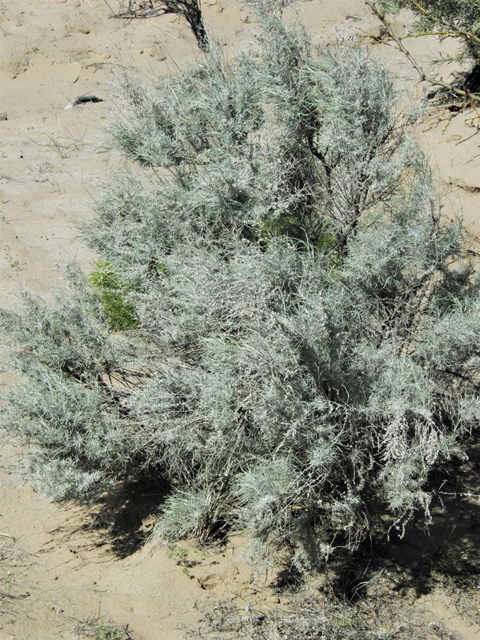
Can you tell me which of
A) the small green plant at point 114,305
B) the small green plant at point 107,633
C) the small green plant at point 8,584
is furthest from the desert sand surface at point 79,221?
the small green plant at point 114,305

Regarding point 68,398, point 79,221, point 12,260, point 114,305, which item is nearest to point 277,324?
point 68,398

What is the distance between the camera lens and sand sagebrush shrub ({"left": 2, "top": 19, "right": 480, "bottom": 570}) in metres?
3.21

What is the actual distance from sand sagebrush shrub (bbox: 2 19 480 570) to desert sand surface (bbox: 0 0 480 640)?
0.36m

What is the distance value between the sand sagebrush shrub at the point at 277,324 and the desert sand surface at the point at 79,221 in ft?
1.17

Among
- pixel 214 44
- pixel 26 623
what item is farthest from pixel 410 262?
pixel 26 623

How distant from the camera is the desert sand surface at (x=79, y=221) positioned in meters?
3.32

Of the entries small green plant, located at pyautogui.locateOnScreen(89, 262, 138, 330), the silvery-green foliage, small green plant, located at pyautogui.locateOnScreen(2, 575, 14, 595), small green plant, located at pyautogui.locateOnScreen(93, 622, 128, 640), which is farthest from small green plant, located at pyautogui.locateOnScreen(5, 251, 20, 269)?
small green plant, located at pyautogui.locateOnScreen(93, 622, 128, 640)

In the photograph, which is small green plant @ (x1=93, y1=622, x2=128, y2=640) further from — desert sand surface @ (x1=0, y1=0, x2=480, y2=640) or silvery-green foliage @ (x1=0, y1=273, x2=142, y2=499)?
silvery-green foliage @ (x1=0, y1=273, x2=142, y2=499)

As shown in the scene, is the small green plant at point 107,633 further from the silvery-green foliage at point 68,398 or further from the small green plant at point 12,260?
the small green plant at point 12,260

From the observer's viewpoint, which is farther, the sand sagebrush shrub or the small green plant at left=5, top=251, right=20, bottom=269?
the small green plant at left=5, top=251, right=20, bottom=269

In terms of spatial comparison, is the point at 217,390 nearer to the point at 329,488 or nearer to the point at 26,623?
the point at 329,488

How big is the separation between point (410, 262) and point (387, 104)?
49.7 inches

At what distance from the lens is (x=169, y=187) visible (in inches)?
188

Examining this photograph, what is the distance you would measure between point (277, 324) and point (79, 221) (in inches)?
155
